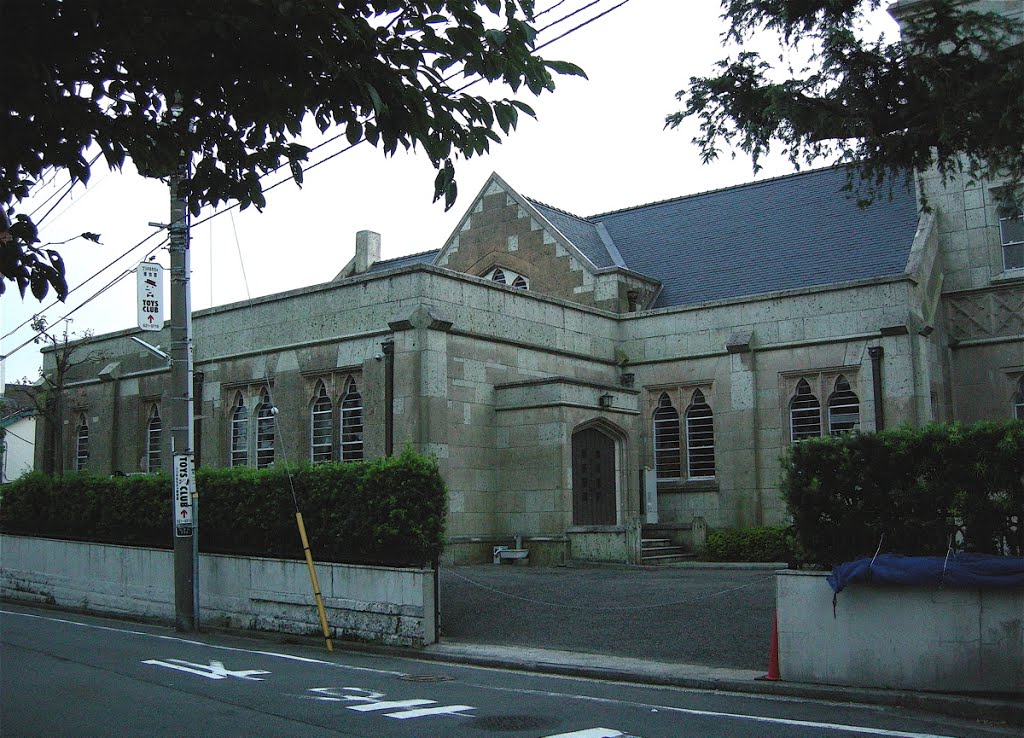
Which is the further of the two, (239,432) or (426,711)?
(239,432)

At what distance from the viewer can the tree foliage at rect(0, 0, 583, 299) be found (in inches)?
288

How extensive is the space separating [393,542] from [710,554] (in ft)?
37.4

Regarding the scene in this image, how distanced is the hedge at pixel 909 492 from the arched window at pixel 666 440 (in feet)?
50.1

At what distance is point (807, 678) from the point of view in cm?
1167

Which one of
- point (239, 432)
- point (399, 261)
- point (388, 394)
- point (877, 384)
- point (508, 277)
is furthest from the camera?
point (399, 261)

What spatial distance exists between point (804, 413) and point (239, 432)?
1432cm

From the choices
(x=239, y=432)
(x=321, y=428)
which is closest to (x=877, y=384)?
(x=321, y=428)

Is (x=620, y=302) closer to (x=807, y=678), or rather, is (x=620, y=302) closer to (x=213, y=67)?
(x=807, y=678)

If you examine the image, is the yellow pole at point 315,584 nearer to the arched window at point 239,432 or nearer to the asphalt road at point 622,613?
the asphalt road at point 622,613

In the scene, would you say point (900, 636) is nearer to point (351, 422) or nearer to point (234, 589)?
point (234, 589)

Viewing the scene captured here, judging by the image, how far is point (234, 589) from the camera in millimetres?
18609

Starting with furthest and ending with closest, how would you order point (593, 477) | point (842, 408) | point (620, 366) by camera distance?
point (620, 366), point (593, 477), point (842, 408)

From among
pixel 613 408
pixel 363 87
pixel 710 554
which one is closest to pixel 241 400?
pixel 613 408

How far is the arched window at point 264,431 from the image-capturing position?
89.2 feet
